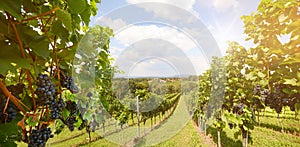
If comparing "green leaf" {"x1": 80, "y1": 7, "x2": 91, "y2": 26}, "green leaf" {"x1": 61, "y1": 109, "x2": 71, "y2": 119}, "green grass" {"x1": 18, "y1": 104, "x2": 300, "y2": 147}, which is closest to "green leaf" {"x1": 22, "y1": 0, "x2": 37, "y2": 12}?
"green leaf" {"x1": 80, "y1": 7, "x2": 91, "y2": 26}

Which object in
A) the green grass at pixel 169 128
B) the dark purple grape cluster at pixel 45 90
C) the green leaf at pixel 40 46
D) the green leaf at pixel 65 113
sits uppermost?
the green leaf at pixel 40 46

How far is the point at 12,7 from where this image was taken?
2.16ft

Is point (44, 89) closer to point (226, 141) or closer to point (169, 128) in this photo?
point (226, 141)

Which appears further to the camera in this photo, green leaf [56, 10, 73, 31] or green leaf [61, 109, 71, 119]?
green leaf [61, 109, 71, 119]

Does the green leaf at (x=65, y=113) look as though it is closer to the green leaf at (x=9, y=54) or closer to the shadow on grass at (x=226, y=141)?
the green leaf at (x=9, y=54)

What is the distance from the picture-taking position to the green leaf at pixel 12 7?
2.08 feet

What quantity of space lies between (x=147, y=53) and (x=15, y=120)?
430 cm

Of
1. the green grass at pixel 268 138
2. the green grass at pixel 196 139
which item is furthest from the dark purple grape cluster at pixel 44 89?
the green grass at pixel 268 138

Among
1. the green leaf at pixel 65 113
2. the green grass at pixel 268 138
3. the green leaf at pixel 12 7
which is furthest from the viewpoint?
the green grass at pixel 268 138

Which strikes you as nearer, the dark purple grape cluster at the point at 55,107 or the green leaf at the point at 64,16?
the green leaf at the point at 64,16

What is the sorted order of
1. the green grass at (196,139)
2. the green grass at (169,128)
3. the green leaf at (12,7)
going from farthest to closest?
the green grass at (169,128) < the green grass at (196,139) < the green leaf at (12,7)

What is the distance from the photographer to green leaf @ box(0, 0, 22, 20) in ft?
2.08

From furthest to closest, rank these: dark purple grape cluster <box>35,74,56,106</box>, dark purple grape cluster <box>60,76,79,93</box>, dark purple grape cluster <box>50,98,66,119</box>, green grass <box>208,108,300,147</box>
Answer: green grass <box>208,108,300,147</box> → dark purple grape cluster <box>60,76,79,93</box> → dark purple grape cluster <box>50,98,66,119</box> → dark purple grape cluster <box>35,74,56,106</box>

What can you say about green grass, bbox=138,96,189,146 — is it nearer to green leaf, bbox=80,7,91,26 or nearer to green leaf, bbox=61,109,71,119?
green leaf, bbox=61,109,71,119
